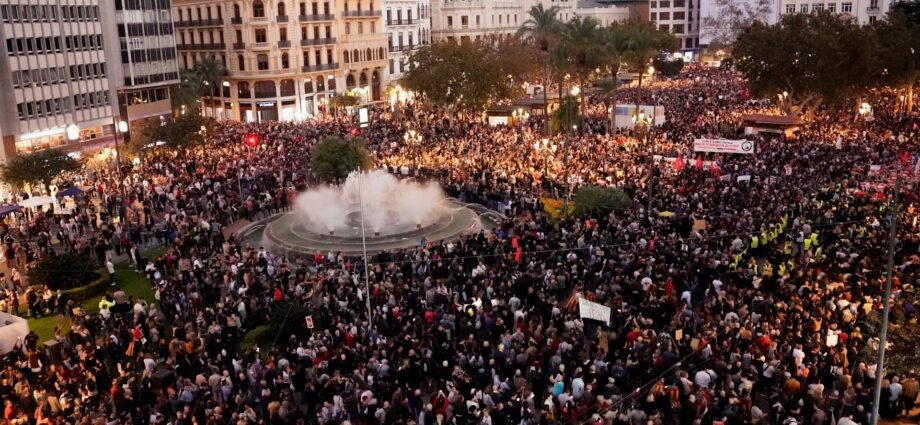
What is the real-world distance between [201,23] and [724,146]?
50.7 metres

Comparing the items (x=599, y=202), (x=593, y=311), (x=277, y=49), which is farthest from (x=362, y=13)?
(x=593, y=311)

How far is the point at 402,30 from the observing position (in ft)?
271

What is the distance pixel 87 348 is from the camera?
1792cm

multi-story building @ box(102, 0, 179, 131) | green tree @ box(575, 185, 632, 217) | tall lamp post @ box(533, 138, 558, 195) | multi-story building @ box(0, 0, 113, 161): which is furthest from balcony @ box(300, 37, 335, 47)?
green tree @ box(575, 185, 632, 217)

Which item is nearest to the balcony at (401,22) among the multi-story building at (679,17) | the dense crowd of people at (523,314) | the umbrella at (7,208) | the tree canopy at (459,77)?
the tree canopy at (459,77)

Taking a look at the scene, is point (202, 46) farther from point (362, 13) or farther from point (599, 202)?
point (599, 202)

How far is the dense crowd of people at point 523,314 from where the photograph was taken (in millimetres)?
14703

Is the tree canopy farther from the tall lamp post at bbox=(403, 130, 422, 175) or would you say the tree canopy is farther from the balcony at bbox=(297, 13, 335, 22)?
the balcony at bbox=(297, 13, 335, 22)

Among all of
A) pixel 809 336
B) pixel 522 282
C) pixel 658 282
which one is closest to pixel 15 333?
pixel 522 282

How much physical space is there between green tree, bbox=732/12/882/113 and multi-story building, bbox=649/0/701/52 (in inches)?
3263

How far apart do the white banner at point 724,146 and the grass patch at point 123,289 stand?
78.5 ft

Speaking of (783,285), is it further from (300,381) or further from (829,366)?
(300,381)

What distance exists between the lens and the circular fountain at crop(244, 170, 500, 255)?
92.8 feet

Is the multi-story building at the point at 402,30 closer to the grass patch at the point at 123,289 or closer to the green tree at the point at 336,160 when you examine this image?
the green tree at the point at 336,160
